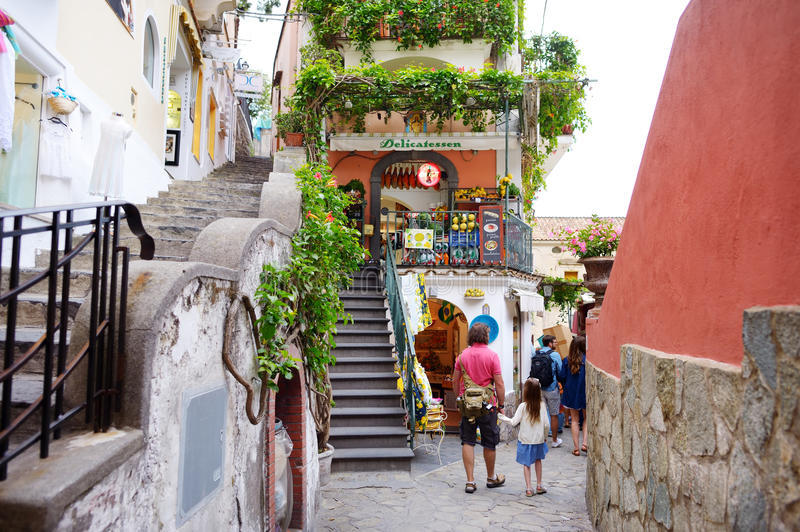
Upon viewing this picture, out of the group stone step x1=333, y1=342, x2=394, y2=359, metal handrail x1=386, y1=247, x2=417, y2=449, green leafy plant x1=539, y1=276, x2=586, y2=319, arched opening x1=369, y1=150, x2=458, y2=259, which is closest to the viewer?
metal handrail x1=386, y1=247, x2=417, y2=449

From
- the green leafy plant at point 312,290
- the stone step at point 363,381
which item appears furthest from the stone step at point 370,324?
the green leafy plant at point 312,290

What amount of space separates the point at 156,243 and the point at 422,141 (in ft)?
35.0

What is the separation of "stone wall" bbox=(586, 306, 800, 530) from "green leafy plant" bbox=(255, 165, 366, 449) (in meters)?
2.20

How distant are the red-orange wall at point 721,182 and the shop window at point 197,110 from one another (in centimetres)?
890

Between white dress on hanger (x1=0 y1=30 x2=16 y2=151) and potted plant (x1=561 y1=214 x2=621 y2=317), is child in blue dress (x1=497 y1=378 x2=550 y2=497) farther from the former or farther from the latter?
white dress on hanger (x1=0 y1=30 x2=16 y2=151)

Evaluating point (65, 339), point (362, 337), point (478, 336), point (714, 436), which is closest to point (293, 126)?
point (362, 337)

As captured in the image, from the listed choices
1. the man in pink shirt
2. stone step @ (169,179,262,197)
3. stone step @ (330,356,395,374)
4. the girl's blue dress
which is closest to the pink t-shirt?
the man in pink shirt

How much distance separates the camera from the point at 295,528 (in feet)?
15.6

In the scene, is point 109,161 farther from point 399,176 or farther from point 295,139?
point 399,176

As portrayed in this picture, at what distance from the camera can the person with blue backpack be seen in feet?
30.2

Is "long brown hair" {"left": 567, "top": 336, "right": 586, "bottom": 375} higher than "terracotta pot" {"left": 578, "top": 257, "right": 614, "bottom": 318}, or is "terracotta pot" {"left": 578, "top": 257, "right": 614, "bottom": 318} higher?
"terracotta pot" {"left": 578, "top": 257, "right": 614, "bottom": 318}

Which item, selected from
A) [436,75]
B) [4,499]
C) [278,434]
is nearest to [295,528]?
[278,434]

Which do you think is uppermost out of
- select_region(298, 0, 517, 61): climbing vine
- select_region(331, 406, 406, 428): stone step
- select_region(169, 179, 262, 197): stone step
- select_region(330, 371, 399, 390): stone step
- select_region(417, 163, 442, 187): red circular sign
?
select_region(298, 0, 517, 61): climbing vine

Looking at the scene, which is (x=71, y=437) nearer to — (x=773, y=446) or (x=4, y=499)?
(x=4, y=499)
